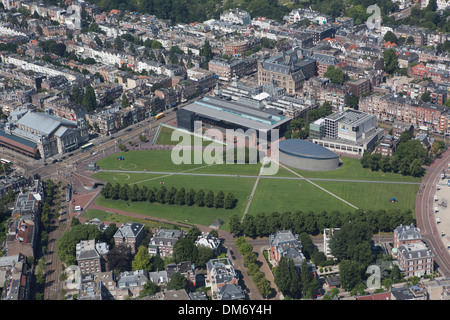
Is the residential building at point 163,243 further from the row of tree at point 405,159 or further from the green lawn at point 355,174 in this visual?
the row of tree at point 405,159

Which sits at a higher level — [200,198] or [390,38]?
[390,38]

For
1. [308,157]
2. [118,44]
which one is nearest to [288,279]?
[308,157]

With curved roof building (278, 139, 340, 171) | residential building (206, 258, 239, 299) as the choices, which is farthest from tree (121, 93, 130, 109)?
residential building (206, 258, 239, 299)

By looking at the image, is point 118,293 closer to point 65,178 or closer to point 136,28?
point 65,178

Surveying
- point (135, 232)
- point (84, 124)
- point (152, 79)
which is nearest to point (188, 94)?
point (152, 79)

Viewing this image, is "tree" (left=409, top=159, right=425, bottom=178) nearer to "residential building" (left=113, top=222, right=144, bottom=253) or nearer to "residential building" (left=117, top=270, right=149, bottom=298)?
"residential building" (left=113, top=222, right=144, bottom=253)

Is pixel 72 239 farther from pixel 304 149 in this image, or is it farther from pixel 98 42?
pixel 98 42
